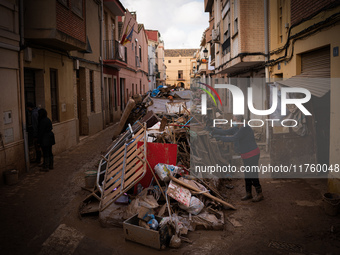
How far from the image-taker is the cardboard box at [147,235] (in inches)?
183

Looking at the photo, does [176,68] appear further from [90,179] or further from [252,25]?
[90,179]

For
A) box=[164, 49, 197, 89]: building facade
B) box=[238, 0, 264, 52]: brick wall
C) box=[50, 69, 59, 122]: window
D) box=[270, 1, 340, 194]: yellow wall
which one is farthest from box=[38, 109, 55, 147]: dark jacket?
box=[164, 49, 197, 89]: building facade

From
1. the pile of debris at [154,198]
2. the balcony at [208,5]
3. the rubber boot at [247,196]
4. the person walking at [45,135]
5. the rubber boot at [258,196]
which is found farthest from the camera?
the balcony at [208,5]

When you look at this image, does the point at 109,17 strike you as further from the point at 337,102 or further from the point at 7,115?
the point at 337,102

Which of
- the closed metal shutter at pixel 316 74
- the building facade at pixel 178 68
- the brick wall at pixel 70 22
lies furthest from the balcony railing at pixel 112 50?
the building facade at pixel 178 68

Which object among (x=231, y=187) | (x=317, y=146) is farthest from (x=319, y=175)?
(x=231, y=187)

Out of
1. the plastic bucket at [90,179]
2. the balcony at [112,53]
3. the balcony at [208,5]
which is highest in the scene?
the balcony at [208,5]

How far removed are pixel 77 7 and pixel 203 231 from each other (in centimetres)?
936

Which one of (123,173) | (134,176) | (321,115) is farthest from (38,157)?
(321,115)

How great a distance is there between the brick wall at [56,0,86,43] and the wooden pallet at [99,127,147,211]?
15.9ft

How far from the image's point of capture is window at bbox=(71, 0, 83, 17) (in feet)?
35.7

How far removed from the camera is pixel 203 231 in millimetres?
5371

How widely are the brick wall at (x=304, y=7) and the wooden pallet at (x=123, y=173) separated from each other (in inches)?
202

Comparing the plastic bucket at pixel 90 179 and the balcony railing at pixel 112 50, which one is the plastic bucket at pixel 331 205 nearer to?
the plastic bucket at pixel 90 179
